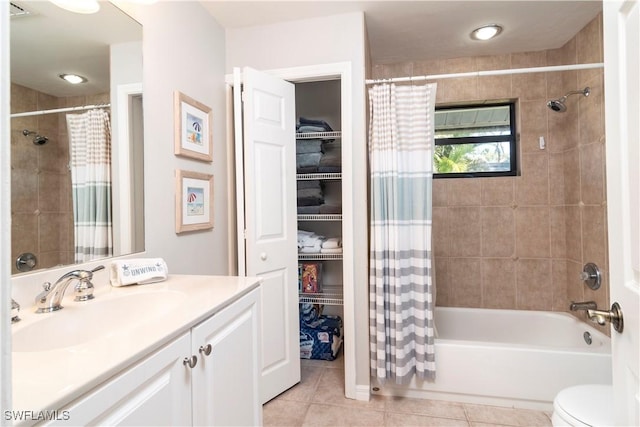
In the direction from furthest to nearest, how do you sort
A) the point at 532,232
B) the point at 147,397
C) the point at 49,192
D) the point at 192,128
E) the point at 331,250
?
1. the point at 532,232
2. the point at 331,250
3. the point at 192,128
4. the point at 49,192
5. the point at 147,397

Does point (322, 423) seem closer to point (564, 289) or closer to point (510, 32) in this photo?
point (564, 289)

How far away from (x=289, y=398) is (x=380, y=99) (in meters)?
1.93

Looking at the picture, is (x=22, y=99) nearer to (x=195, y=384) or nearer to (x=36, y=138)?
(x=36, y=138)

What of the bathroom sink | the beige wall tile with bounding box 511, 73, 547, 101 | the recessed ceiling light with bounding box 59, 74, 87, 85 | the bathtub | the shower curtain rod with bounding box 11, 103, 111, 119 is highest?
the beige wall tile with bounding box 511, 73, 547, 101

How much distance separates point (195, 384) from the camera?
2.80ft

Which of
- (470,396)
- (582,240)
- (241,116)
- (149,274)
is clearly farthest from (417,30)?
(470,396)

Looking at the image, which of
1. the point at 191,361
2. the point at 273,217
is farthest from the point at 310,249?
the point at 191,361

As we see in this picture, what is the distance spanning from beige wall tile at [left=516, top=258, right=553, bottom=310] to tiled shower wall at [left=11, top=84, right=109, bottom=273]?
290 cm

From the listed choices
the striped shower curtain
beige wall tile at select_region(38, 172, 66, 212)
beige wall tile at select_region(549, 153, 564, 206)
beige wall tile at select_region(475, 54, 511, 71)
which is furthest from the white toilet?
beige wall tile at select_region(475, 54, 511, 71)

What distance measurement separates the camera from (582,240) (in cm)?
224

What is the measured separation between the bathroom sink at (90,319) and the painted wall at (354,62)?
1.16 m

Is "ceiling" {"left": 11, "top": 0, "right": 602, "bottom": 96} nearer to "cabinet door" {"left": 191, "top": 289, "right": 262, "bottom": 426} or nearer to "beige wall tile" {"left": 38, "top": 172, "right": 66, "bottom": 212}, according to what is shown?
"beige wall tile" {"left": 38, "top": 172, "right": 66, "bottom": 212}

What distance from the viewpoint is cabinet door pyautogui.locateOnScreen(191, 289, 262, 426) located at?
0.88m

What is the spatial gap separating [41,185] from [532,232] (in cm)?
301
